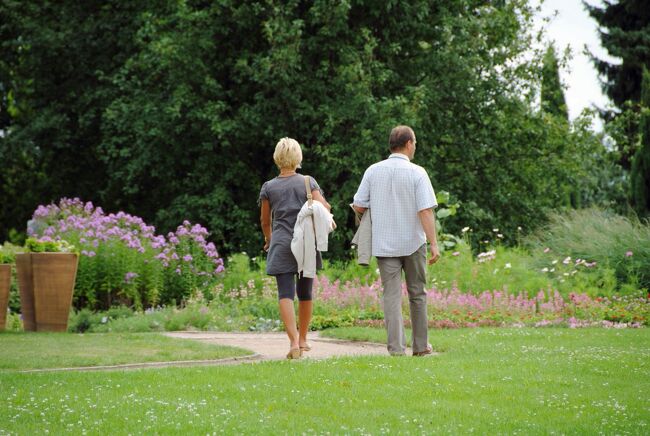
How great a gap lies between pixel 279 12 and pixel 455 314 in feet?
31.7

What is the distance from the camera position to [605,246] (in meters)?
14.2

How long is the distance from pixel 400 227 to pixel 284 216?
100 cm

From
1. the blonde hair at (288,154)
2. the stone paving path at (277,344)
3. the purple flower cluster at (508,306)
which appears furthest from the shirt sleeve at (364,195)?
the purple flower cluster at (508,306)

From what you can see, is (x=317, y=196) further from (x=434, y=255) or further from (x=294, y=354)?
(x=294, y=354)

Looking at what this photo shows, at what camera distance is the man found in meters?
7.72

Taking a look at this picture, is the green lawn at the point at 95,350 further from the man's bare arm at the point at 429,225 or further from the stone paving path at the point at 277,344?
the man's bare arm at the point at 429,225

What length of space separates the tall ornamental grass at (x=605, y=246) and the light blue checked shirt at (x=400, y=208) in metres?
6.43

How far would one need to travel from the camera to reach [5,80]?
89.1ft

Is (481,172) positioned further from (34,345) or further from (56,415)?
(56,415)

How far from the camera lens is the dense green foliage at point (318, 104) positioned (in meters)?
18.8

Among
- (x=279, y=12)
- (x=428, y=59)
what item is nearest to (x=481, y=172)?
(x=428, y=59)

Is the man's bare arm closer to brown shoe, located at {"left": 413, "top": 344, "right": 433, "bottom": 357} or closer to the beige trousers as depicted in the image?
the beige trousers

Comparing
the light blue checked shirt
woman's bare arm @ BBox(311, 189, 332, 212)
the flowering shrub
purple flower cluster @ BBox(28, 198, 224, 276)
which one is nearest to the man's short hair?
the light blue checked shirt

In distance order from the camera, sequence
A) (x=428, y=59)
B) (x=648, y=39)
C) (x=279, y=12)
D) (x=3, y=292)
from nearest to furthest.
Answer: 1. (x=3, y=292)
2. (x=279, y=12)
3. (x=428, y=59)
4. (x=648, y=39)
